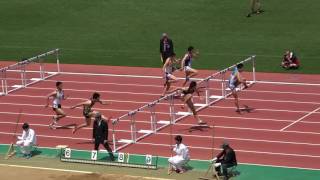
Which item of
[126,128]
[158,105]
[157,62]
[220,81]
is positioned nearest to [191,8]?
[157,62]

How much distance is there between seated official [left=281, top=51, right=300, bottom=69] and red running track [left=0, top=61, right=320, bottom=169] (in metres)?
0.63

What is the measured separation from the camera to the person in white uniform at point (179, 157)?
19812mm

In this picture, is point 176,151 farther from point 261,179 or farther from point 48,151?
point 48,151

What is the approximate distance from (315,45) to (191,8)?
7939mm

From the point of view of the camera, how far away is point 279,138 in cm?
2239

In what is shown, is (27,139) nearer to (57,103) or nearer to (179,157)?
(57,103)

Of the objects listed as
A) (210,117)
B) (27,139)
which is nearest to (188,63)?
(210,117)

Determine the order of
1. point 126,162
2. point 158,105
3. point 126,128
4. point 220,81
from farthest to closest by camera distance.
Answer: point 220,81 < point 158,105 < point 126,128 < point 126,162

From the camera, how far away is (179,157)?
19.9 metres

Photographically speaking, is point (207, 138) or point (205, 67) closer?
point (207, 138)

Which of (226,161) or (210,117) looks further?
(210,117)

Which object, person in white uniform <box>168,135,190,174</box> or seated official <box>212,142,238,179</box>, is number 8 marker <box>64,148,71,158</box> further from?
seated official <box>212,142,238,179</box>

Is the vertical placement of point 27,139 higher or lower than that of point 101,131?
lower

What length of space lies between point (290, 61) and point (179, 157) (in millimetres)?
11031
